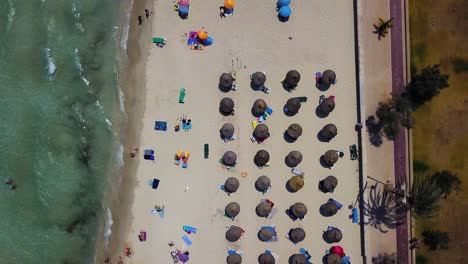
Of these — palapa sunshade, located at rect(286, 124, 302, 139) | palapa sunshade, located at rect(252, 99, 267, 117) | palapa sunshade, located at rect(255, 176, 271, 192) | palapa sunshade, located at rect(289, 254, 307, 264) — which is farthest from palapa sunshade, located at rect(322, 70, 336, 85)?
palapa sunshade, located at rect(289, 254, 307, 264)

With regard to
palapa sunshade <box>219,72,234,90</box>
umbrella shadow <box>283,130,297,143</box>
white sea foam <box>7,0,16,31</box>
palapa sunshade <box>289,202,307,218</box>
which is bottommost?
palapa sunshade <box>289,202,307,218</box>

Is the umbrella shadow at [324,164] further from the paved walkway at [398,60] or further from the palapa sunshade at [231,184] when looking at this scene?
the palapa sunshade at [231,184]

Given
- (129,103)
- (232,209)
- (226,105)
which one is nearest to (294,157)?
(232,209)

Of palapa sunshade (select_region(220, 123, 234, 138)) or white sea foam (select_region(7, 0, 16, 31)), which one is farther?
white sea foam (select_region(7, 0, 16, 31))

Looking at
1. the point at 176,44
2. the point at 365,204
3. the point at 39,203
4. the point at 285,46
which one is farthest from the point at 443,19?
the point at 39,203

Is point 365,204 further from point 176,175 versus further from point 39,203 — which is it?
point 39,203

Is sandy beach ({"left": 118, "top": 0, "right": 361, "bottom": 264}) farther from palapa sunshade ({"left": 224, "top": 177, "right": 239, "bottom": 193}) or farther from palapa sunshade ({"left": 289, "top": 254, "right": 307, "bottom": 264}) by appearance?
palapa sunshade ({"left": 289, "top": 254, "right": 307, "bottom": 264})

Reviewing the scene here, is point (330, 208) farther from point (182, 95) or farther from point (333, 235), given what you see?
point (182, 95)
